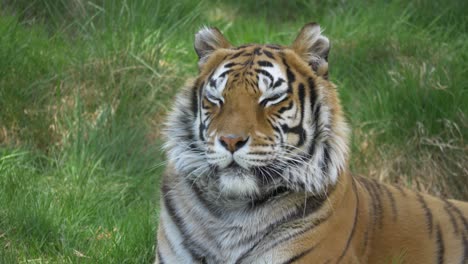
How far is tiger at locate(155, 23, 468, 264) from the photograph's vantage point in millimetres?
3490

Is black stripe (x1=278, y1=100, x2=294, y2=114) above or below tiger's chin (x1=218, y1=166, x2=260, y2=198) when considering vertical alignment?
above

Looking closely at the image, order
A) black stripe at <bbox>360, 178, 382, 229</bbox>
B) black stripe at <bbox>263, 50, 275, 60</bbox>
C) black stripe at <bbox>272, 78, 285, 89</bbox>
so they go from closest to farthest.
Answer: black stripe at <bbox>272, 78, 285, 89</bbox> < black stripe at <bbox>263, 50, 275, 60</bbox> < black stripe at <bbox>360, 178, 382, 229</bbox>

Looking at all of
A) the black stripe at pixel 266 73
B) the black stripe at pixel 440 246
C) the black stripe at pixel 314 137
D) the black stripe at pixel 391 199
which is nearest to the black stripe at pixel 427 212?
the black stripe at pixel 440 246

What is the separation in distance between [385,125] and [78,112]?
1.76m

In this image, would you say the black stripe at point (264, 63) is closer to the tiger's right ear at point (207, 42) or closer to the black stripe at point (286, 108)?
the black stripe at point (286, 108)

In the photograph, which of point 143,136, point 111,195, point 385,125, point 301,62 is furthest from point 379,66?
point 301,62

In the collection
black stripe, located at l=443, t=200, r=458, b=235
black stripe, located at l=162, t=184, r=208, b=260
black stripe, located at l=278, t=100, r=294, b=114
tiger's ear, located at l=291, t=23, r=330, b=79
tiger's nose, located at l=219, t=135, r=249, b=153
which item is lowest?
black stripe, located at l=162, t=184, r=208, b=260

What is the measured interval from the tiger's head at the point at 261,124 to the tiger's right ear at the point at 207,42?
0.06 metres

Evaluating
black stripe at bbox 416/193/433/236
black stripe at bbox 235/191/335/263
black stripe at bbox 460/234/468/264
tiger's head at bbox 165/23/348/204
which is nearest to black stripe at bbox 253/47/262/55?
tiger's head at bbox 165/23/348/204

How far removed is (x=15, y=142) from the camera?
5461mm

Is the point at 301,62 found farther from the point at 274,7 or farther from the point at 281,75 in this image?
the point at 274,7

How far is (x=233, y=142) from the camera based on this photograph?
337 cm

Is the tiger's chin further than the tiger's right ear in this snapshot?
No

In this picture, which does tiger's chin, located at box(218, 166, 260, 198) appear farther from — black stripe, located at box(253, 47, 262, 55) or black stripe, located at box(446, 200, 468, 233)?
black stripe, located at box(446, 200, 468, 233)
